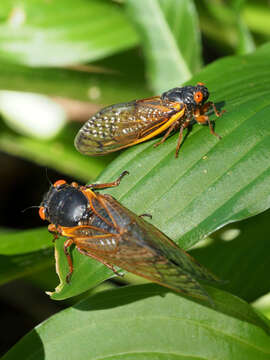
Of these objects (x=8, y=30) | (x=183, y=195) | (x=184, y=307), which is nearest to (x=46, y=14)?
(x=8, y=30)

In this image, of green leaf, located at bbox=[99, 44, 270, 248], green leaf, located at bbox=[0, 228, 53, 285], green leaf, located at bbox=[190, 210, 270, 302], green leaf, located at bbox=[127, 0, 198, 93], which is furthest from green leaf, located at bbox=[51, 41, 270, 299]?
green leaf, located at bbox=[127, 0, 198, 93]

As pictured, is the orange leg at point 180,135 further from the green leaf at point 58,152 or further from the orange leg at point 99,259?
the green leaf at point 58,152

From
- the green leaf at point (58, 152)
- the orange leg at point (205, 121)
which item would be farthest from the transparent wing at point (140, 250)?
the green leaf at point (58, 152)

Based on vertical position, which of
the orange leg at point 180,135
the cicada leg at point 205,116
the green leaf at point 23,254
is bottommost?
the green leaf at point 23,254

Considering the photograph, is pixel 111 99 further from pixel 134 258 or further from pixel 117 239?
pixel 134 258

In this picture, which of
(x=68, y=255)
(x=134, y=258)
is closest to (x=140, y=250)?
(x=134, y=258)
